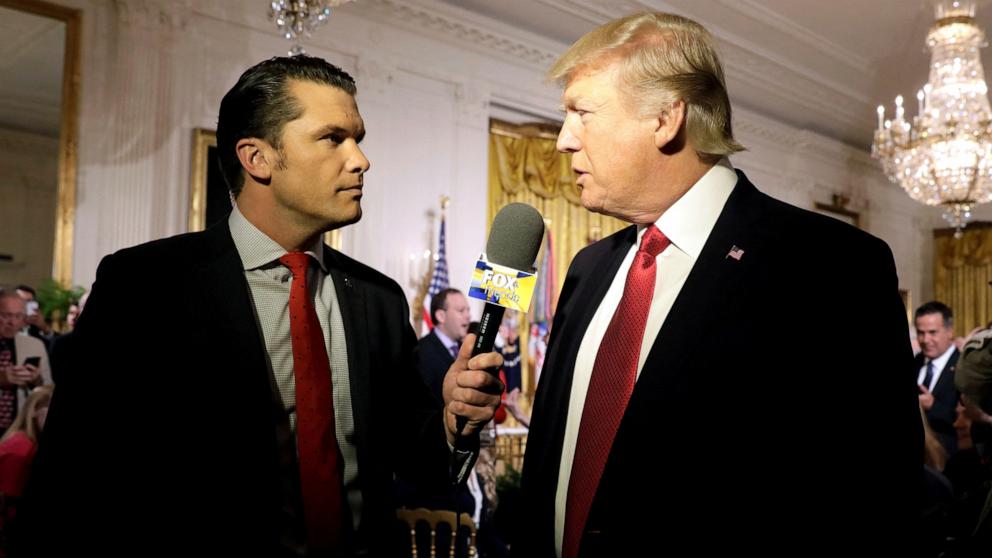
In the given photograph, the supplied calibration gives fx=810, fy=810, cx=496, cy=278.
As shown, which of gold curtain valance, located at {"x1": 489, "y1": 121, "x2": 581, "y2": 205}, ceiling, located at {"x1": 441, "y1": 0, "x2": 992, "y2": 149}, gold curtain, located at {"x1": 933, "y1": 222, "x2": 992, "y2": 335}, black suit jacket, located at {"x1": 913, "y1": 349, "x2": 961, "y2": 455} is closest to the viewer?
black suit jacket, located at {"x1": 913, "y1": 349, "x2": 961, "y2": 455}

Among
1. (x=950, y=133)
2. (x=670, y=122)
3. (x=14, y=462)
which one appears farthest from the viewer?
(x=950, y=133)

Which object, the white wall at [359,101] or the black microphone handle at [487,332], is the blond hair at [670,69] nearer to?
the black microphone handle at [487,332]

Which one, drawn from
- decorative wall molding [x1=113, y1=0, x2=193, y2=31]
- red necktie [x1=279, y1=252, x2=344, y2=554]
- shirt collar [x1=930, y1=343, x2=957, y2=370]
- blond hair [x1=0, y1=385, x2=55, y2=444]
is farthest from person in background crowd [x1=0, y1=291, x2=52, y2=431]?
shirt collar [x1=930, y1=343, x2=957, y2=370]

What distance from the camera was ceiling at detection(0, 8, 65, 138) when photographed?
552cm

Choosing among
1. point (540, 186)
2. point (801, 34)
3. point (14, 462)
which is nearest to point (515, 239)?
point (14, 462)

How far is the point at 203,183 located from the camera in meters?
6.33

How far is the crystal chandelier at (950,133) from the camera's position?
23.2 feet

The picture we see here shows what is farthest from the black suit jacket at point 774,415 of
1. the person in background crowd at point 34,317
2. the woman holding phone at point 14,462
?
the person in background crowd at point 34,317

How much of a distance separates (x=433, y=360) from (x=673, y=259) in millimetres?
3421

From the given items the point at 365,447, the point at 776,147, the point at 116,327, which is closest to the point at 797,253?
the point at 365,447

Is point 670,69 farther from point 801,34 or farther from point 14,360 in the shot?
point 801,34

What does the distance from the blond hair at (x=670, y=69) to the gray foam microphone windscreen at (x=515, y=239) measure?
13.0 inches

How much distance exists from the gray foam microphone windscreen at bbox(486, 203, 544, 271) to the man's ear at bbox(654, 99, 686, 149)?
32cm

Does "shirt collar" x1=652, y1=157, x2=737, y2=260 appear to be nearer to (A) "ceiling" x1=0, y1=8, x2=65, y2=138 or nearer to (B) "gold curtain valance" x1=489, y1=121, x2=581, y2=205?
(A) "ceiling" x1=0, y1=8, x2=65, y2=138
